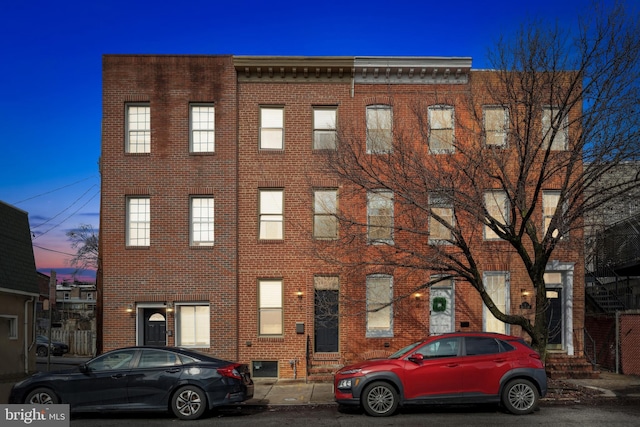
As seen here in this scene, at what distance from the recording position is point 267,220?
18.7 metres

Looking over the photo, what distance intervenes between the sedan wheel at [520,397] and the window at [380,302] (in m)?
6.53

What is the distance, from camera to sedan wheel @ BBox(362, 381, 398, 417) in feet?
39.1

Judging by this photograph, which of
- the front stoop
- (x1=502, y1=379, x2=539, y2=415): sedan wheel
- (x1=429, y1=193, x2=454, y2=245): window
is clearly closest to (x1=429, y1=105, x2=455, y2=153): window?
(x1=429, y1=193, x2=454, y2=245): window

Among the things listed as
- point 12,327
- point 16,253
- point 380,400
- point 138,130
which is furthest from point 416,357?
point 16,253

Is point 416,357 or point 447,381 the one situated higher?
point 416,357

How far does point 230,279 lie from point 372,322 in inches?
183

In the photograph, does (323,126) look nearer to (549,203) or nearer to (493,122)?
(493,122)

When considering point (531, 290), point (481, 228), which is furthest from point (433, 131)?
point (531, 290)

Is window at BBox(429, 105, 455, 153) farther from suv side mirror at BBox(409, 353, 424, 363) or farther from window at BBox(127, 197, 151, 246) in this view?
window at BBox(127, 197, 151, 246)

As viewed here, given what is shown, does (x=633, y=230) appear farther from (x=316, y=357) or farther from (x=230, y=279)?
(x=230, y=279)

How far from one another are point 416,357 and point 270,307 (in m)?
7.44

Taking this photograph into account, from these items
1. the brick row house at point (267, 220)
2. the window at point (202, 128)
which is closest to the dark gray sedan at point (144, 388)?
the brick row house at point (267, 220)

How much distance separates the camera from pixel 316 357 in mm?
18156

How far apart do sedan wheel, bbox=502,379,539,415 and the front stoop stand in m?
5.57
